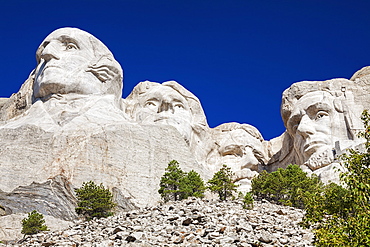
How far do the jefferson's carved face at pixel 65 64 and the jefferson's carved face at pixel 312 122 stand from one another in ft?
48.2

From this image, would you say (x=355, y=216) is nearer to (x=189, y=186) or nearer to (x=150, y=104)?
(x=189, y=186)

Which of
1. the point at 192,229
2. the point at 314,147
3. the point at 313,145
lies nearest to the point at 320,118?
the point at 313,145

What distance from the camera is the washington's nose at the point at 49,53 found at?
4181cm

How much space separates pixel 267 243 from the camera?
1758 cm

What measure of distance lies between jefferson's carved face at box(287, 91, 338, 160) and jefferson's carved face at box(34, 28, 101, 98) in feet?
48.2

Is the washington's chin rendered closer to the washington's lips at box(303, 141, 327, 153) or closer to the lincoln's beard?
the washington's lips at box(303, 141, 327, 153)

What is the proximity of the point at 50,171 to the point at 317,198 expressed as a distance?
20.0 meters

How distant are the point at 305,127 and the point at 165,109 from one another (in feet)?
33.7

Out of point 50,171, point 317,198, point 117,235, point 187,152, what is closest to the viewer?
point 317,198

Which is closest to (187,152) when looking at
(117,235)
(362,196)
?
(117,235)

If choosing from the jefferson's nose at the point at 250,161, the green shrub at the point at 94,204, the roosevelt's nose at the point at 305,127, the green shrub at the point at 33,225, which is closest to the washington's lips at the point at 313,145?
the roosevelt's nose at the point at 305,127

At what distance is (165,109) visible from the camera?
47.0m

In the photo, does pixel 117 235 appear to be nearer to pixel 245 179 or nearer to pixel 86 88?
pixel 86 88

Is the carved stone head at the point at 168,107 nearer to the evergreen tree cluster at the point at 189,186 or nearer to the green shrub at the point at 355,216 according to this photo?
the evergreen tree cluster at the point at 189,186
